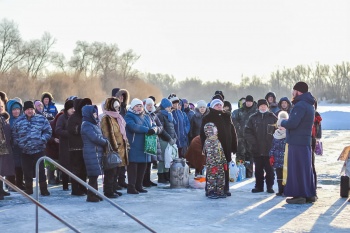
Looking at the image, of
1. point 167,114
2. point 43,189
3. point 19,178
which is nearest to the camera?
point 43,189

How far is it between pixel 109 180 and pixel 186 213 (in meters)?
1.83

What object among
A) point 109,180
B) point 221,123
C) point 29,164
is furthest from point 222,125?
point 29,164

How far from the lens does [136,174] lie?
1041cm

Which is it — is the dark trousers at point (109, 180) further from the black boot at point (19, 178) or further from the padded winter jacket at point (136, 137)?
the black boot at point (19, 178)

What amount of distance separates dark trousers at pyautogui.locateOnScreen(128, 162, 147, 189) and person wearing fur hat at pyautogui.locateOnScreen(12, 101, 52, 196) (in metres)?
1.53

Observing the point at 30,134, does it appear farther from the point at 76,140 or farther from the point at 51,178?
the point at 51,178

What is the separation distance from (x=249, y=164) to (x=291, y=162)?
11.8 feet

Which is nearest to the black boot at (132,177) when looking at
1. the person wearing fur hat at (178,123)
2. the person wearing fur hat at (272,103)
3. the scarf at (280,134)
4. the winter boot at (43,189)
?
the winter boot at (43,189)

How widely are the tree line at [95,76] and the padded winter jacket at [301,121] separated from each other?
39.4 meters

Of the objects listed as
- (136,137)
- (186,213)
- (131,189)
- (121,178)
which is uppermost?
(136,137)

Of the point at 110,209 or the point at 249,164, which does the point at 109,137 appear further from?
the point at 249,164

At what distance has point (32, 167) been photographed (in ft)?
32.7

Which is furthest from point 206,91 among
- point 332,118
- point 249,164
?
point 249,164

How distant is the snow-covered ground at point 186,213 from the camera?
7.51 meters
